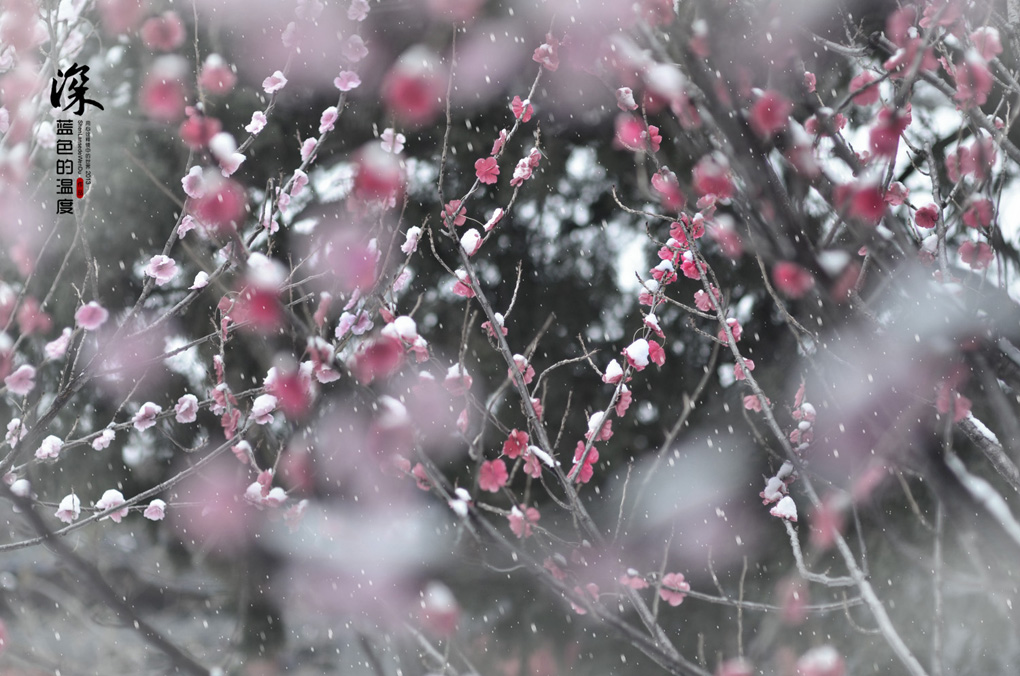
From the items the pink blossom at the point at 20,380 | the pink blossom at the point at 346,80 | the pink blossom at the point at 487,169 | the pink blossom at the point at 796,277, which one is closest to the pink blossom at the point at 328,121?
the pink blossom at the point at 346,80

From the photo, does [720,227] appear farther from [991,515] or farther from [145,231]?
[145,231]

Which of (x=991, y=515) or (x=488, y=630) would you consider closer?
(x=991, y=515)

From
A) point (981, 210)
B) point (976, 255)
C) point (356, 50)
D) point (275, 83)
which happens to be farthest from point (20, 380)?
point (976, 255)

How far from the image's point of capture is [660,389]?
3748 mm

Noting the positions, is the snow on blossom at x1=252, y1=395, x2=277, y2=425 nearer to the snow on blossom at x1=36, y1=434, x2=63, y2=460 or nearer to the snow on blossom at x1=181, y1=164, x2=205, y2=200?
the snow on blossom at x1=36, y1=434, x2=63, y2=460

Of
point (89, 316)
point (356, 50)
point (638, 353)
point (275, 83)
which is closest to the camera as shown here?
point (89, 316)

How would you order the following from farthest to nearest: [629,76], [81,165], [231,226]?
[81,165] < [629,76] < [231,226]

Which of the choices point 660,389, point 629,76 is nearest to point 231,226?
point 629,76

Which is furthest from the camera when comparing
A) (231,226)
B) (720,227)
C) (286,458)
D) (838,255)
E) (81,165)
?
(286,458)

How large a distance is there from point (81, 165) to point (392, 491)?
2.00 meters

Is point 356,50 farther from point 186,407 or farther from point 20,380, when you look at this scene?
point 20,380

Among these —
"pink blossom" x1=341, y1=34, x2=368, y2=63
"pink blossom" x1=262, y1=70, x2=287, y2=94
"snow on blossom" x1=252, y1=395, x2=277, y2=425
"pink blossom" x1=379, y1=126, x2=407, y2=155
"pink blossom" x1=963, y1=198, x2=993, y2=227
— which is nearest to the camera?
"pink blossom" x1=963, y1=198, x2=993, y2=227

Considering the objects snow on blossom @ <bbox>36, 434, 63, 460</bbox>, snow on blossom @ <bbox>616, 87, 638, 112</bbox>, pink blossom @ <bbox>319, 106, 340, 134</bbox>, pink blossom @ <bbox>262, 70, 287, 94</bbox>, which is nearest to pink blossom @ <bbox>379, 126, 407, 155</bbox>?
pink blossom @ <bbox>319, 106, 340, 134</bbox>

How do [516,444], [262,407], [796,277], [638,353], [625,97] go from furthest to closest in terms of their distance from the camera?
1. [262,407]
2. [625,97]
3. [516,444]
4. [638,353]
5. [796,277]
